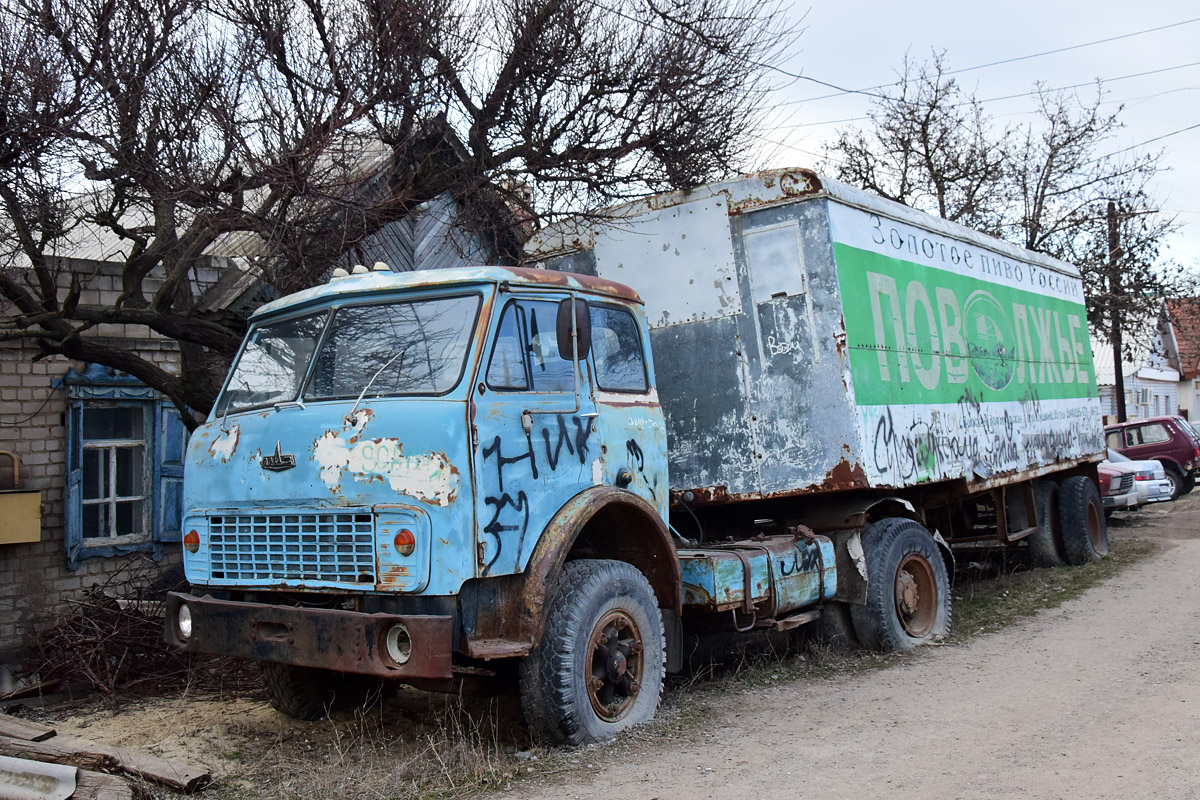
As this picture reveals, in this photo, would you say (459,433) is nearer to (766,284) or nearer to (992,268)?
(766,284)

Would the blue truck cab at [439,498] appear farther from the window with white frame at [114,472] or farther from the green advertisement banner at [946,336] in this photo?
the window with white frame at [114,472]

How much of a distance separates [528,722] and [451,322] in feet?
6.60

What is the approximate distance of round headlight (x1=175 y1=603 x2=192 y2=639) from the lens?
17.6 feet

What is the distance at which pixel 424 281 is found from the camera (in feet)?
17.4

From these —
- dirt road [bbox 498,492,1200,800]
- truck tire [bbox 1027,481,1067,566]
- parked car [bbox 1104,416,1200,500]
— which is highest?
parked car [bbox 1104,416,1200,500]

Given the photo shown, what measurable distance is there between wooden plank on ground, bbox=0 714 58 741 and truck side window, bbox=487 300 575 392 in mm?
3082

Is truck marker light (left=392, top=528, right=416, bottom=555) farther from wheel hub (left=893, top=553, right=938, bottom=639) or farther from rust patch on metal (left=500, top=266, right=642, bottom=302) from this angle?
wheel hub (left=893, top=553, right=938, bottom=639)

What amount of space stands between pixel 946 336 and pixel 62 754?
693 centimetres

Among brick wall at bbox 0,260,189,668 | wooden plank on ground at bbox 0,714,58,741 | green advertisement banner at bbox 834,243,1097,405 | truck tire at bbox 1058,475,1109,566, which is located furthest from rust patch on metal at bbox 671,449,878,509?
truck tire at bbox 1058,475,1109,566

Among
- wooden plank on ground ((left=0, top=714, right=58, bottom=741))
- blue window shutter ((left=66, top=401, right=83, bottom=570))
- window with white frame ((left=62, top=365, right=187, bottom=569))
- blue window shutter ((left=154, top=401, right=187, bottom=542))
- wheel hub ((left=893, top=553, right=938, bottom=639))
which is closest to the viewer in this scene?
wooden plank on ground ((left=0, top=714, right=58, bottom=741))

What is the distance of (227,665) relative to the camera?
743 cm

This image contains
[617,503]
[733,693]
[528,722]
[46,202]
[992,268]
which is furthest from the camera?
[992,268]

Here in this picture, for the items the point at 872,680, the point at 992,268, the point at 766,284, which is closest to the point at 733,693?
the point at 872,680

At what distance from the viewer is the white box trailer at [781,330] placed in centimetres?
710
